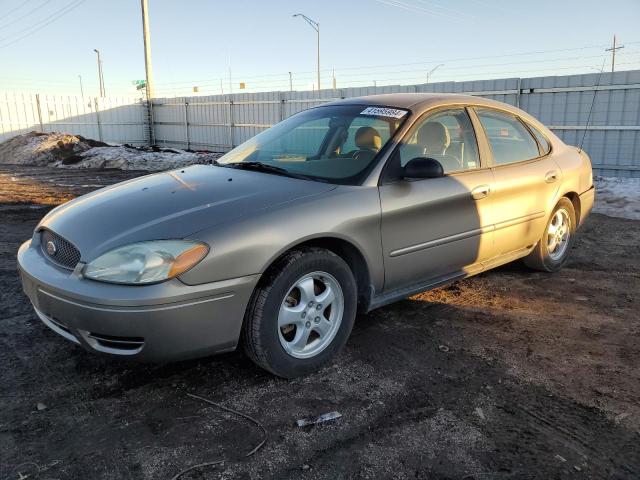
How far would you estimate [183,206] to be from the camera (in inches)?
117

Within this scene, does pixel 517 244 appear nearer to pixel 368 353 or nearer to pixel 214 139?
pixel 368 353

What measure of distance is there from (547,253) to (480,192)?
1.48m

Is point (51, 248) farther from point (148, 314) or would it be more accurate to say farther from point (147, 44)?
point (147, 44)

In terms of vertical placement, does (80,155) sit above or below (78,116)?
below

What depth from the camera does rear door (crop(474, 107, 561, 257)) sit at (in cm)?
418

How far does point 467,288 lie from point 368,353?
167 centimetres

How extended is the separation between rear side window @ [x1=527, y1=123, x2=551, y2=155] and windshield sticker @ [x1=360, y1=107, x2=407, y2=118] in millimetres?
1669

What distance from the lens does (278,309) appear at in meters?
2.87

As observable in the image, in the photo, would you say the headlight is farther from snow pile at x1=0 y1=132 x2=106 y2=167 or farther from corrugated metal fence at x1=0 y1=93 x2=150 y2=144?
corrugated metal fence at x1=0 y1=93 x2=150 y2=144

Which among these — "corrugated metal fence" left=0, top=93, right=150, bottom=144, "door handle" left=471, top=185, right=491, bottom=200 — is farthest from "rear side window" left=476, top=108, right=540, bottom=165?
"corrugated metal fence" left=0, top=93, right=150, bottom=144

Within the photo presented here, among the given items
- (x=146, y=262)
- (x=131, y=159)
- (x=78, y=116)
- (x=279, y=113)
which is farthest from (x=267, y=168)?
(x=78, y=116)

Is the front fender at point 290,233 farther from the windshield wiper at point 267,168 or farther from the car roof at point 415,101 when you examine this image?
the car roof at point 415,101

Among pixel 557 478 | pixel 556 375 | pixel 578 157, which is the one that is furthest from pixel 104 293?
pixel 578 157

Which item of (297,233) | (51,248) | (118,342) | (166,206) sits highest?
(166,206)
